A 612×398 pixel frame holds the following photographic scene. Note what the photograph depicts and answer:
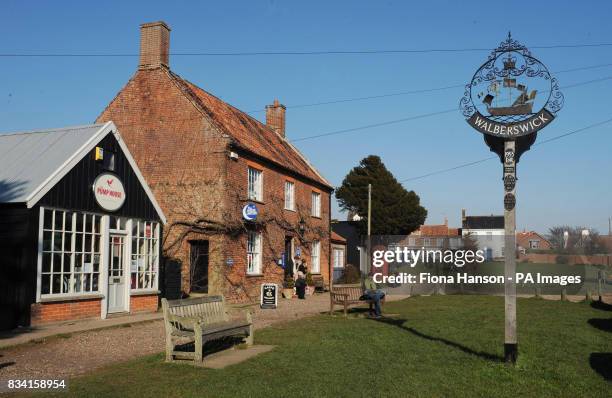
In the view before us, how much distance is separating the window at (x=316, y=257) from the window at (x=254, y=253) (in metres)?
6.63

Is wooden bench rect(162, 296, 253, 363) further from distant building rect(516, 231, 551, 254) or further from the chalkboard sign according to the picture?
distant building rect(516, 231, 551, 254)

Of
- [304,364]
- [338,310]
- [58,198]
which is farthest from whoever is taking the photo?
[338,310]

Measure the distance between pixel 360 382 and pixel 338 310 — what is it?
37.0 ft

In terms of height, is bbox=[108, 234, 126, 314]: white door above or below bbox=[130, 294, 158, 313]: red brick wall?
above

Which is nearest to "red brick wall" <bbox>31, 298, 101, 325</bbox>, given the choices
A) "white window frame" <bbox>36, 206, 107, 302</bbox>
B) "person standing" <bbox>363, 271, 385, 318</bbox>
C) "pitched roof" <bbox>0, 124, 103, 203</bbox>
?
"white window frame" <bbox>36, 206, 107, 302</bbox>

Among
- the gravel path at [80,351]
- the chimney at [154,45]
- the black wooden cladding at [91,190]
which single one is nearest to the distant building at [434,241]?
the chimney at [154,45]

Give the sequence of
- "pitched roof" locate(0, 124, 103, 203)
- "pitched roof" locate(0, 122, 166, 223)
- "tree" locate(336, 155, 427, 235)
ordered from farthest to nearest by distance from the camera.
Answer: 1. "tree" locate(336, 155, 427, 235)
2. "pitched roof" locate(0, 124, 103, 203)
3. "pitched roof" locate(0, 122, 166, 223)

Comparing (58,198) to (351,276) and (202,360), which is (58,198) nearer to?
(202,360)

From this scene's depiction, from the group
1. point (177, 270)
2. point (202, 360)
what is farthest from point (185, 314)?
point (177, 270)

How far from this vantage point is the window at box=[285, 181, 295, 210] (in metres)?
28.5

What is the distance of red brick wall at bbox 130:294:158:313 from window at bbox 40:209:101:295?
5.61 ft

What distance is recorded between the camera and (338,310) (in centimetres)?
1947

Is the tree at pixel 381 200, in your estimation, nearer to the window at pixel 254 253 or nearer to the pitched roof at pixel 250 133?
the pitched roof at pixel 250 133

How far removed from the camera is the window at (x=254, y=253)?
80.6 feet
